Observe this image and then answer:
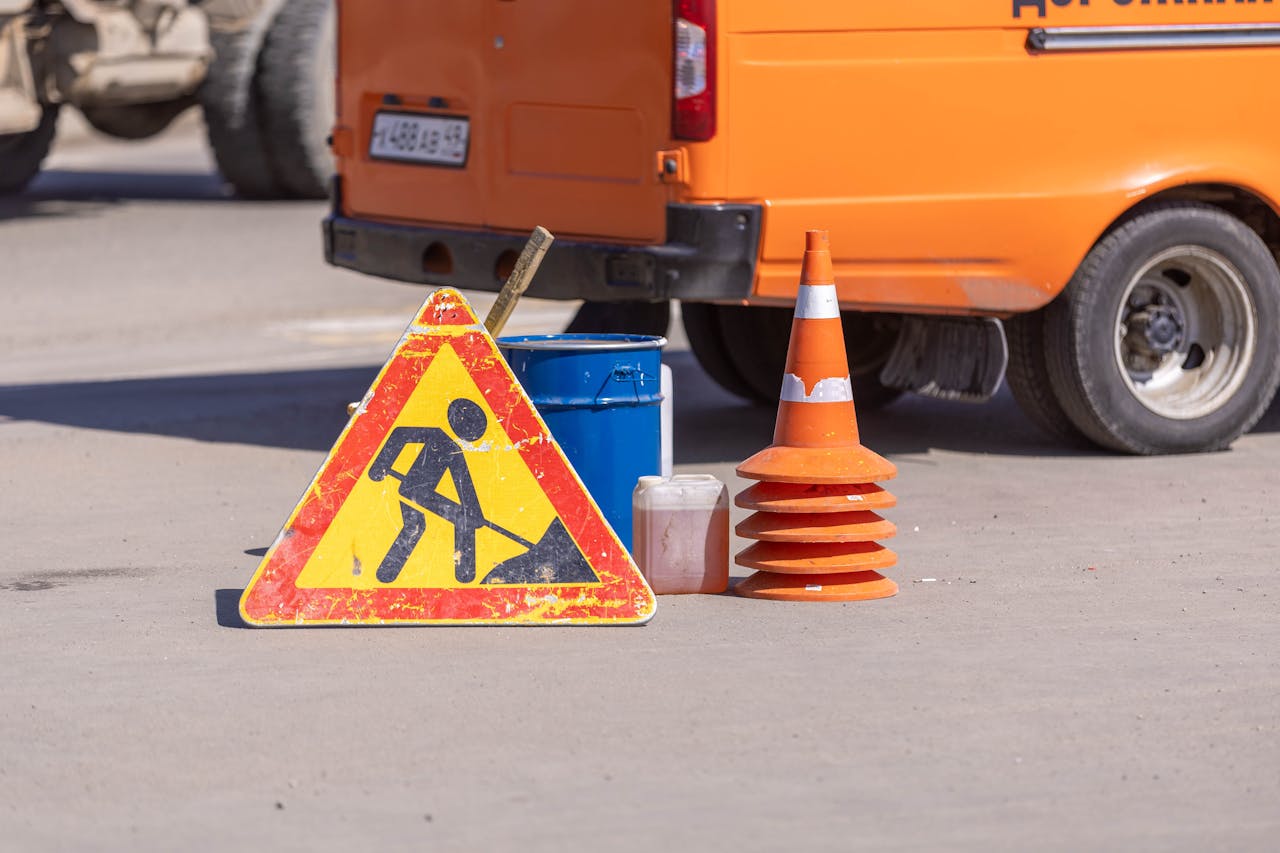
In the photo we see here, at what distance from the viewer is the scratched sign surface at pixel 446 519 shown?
18.9 ft

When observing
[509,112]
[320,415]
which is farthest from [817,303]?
[320,415]

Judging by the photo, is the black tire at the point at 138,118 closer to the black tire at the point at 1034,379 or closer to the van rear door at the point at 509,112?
the van rear door at the point at 509,112

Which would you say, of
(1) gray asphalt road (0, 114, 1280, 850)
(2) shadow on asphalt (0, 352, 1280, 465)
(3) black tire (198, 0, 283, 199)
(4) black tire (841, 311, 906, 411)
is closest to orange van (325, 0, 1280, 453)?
(1) gray asphalt road (0, 114, 1280, 850)

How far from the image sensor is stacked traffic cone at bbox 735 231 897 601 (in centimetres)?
614

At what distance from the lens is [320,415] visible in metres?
9.35

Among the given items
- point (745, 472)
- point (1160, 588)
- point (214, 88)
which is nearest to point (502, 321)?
point (745, 472)

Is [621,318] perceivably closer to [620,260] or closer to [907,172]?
[620,260]

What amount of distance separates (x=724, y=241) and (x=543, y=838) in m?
3.67

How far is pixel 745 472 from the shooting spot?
6.21 m

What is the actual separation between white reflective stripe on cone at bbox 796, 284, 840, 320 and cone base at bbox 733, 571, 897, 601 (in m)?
0.70

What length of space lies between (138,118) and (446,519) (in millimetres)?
12656

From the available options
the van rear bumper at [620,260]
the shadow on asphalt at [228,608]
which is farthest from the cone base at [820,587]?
the van rear bumper at [620,260]

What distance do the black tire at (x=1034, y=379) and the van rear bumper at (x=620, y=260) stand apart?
1.24m

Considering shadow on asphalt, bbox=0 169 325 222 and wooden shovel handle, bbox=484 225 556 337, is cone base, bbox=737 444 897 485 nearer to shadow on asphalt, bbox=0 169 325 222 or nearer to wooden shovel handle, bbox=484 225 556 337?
wooden shovel handle, bbox=484 225 556 337
